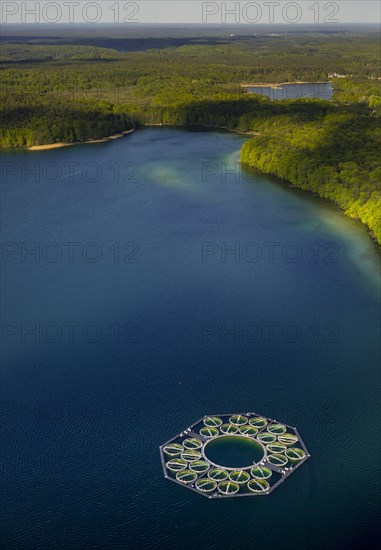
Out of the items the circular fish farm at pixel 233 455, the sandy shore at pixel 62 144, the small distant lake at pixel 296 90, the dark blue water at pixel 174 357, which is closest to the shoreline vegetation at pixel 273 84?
the small distant lake at pixel 296 90

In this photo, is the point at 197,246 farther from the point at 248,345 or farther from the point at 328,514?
the point at 328,514

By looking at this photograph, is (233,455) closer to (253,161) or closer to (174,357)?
(174,357)

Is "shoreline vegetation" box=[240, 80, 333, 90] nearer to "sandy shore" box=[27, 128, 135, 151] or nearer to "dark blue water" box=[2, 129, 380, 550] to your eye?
"sandy shore" box=[27, 128, 135, 151]

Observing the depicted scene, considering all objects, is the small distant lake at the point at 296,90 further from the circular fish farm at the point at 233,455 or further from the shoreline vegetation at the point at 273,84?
the circular fish farm at the point at 233,455

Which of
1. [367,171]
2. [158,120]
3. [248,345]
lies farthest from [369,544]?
[158,120]

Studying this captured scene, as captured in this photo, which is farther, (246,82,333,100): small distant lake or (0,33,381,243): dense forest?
(246,82,333,100): small distant lake

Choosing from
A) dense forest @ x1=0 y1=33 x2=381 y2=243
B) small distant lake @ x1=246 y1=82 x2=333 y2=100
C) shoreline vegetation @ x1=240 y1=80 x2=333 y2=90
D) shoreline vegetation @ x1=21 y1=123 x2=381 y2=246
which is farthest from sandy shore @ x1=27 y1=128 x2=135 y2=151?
shoreline vegetation @ x1=240 y1=80 x2=333 y2=90
